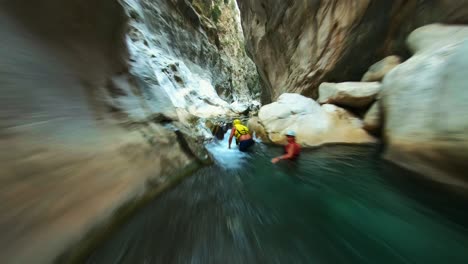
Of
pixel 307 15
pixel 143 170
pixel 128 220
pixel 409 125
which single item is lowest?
pixel 128 220

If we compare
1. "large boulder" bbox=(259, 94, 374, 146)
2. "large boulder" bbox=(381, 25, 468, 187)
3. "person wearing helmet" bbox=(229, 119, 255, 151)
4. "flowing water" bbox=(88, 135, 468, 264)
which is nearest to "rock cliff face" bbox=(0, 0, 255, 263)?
"flowing water" bbox=(88, 135, 468, 264)

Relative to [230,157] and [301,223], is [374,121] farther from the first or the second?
[301,223]

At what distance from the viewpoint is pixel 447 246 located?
1.71 m

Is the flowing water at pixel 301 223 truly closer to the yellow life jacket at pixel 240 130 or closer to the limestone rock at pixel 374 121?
the limestone rock at pixel 374 121

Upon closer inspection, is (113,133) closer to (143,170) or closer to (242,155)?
(143,170)

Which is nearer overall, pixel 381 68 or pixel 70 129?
pixel 70 129

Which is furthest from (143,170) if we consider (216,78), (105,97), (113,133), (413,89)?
(216,78)

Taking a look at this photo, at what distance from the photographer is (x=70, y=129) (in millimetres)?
1651

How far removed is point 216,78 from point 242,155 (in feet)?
68.3

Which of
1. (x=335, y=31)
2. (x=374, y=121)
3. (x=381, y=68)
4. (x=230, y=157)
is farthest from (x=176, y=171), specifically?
(x=335, y=31)

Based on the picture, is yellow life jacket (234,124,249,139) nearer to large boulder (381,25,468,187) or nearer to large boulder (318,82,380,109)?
large boulder (318,82,380,109)

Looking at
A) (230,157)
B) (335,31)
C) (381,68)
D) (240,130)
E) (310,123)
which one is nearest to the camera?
(230,157)

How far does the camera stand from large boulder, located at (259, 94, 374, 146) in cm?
526

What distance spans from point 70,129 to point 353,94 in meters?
7.16
